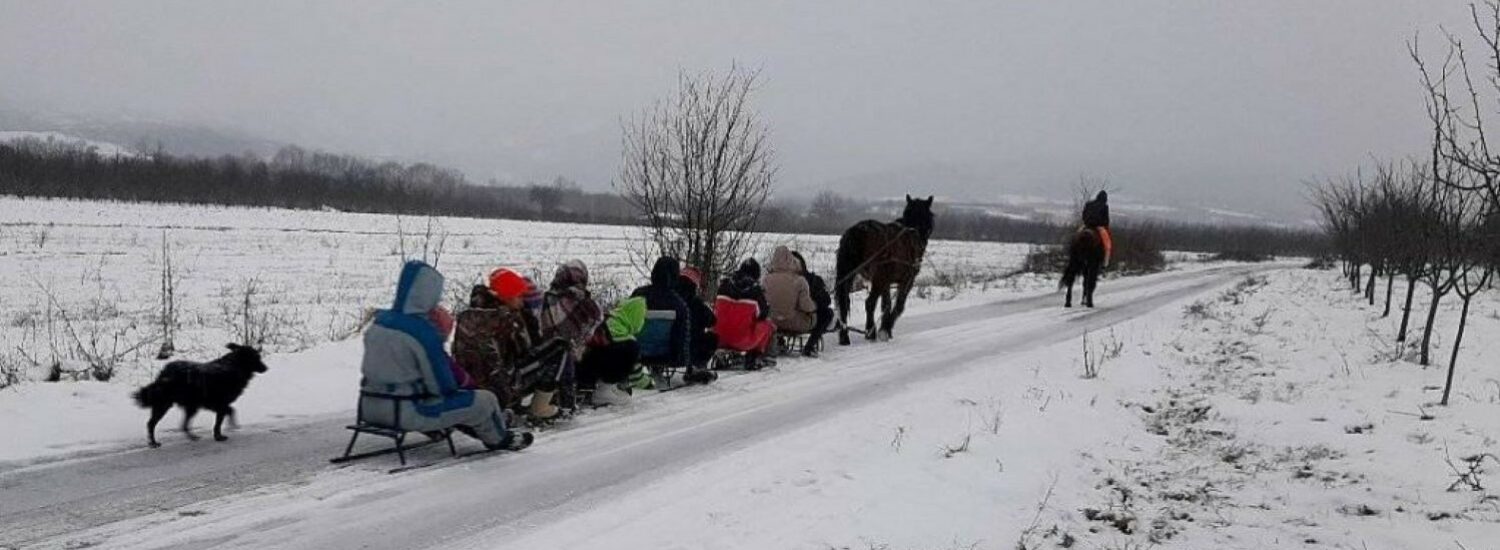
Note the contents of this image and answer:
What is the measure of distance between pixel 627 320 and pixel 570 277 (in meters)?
0.79

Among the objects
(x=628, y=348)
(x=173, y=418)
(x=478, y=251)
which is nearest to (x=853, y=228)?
(x=628, y=348)

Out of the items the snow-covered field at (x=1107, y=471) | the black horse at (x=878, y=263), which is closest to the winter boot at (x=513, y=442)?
the snow-covered field at (x=1107, y=471)

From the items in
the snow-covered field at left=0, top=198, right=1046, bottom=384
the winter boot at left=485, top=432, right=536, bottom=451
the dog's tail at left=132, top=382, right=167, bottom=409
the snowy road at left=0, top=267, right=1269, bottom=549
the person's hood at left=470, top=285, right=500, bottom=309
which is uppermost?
the person's hood at left=470, top=285, right=500, bottom=309

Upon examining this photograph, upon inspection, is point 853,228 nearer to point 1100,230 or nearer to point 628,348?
point 628,348

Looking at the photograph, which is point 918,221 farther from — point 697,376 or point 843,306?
point 697,376

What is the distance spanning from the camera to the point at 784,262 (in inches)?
474

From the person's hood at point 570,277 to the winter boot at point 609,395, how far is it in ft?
3.73

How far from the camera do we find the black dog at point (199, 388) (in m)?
6.81

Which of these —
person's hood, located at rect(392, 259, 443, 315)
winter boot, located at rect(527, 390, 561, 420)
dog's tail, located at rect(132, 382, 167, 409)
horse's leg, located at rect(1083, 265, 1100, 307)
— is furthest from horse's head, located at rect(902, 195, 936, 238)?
dog's tail, located at rect(132, 382, 167, 409)

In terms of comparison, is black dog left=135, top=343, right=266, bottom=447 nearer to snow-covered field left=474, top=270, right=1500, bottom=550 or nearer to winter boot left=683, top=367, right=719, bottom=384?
snow-covered field left=474, top=270, right=1500, bottom=550

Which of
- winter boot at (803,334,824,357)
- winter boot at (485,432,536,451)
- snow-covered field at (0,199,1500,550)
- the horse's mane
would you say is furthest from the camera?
the horse's mane

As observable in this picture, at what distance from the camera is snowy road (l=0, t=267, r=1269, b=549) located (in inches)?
206

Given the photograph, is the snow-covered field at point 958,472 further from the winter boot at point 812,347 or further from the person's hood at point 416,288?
the person's hood at point 416,288

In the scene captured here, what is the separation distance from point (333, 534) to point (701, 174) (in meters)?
10.3
